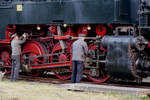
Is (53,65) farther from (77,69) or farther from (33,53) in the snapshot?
(77,69)

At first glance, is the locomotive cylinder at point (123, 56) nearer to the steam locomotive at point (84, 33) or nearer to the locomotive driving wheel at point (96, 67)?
the steam locomotive at point (84, 33)

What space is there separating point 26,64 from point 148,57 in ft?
16.8

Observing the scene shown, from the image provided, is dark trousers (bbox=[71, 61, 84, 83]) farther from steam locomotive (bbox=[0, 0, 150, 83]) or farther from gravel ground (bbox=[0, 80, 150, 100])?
gravel ground (bbox=[0, 80, 150, 100])

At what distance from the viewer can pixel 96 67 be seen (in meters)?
12.1

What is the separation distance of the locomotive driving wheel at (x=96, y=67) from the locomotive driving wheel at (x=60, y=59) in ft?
2.99

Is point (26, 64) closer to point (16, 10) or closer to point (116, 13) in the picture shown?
point (16, 10)

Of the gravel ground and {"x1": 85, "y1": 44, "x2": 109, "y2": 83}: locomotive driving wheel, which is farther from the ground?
{"x1": 85, "y1": 44, "x2": 109, "y2": 83}: locomotive driving wheel

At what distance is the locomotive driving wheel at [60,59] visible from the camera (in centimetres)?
1304

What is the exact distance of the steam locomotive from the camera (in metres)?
10.7

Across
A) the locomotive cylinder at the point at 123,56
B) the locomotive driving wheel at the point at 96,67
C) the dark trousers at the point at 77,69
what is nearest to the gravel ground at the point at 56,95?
the locomotive cylinder at the point at 123,56

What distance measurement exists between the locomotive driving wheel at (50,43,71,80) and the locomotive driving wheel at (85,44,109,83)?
0.91 meters

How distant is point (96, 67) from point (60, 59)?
5.31ft

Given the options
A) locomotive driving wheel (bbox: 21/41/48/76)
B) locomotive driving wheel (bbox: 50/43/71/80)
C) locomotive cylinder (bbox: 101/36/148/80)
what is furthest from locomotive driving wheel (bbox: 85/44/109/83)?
locomotive driving wheel (bbox: 21/41/48/76)

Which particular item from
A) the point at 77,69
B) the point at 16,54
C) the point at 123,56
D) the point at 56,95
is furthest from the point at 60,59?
the point at 56,95
